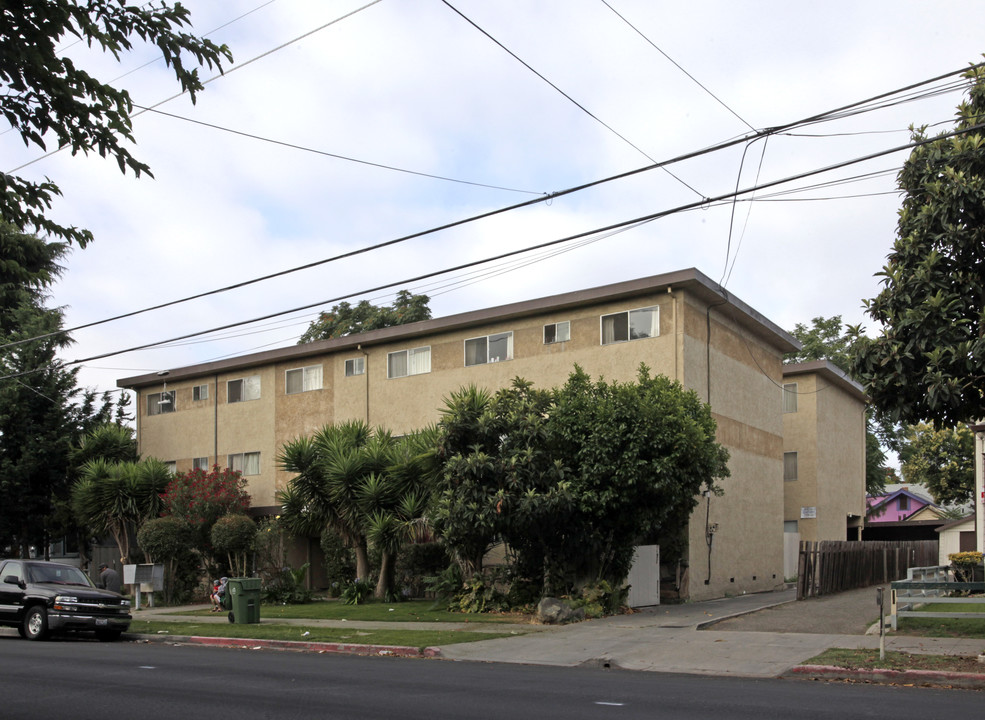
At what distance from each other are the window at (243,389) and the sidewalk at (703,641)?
1447 centimetres

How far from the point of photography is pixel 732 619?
1916 centimetres

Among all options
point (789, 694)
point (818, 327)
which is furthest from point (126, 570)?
point (818, 327)

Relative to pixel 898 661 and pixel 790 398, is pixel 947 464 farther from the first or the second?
pixel 898 661

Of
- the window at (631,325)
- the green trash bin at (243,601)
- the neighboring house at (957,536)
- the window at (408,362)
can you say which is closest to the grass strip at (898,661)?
the window at (631,325)

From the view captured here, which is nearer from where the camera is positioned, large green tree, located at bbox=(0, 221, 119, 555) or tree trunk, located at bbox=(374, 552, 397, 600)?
tree trunk, located at bbox=(374, 552, 397, 600)

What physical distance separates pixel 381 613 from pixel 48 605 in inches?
282

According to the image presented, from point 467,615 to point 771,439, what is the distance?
13.8 metres

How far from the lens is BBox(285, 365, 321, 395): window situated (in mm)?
32656

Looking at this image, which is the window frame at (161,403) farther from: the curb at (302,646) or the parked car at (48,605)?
the curb at (302,646)

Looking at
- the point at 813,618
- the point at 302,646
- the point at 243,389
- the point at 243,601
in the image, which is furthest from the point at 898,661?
the point at 243,389

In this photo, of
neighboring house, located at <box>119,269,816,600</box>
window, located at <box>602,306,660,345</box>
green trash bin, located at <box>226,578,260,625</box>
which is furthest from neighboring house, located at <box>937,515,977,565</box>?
green trash bin, located at <box>226,578,260,625</box>

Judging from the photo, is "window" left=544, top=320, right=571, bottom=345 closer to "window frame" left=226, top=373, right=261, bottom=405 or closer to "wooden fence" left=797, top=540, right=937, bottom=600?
"wooden fence" left=797, top=540, right=937, bottom=600

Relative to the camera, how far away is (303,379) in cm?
3306

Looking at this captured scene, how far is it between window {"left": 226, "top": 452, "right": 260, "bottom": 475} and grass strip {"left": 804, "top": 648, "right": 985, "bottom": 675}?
2392cm
